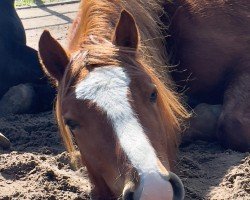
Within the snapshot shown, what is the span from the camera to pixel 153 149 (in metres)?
2.75

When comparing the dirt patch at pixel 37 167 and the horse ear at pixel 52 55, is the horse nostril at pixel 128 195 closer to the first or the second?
the dirt patch at pixel 37 167

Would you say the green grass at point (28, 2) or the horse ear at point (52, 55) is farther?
the green grass at point (28, 2)

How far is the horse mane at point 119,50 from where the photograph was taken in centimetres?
320

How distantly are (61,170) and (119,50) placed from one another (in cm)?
107

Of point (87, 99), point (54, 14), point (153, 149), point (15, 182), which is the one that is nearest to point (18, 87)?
point (15, 182)

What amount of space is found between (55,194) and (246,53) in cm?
188

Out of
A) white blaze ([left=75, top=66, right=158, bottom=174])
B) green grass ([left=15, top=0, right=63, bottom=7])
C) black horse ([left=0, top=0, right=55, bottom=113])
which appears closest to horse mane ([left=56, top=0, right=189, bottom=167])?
white blaze ([left=75, top=66, right=158, bottom=174])

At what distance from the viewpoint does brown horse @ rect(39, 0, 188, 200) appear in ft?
8.73

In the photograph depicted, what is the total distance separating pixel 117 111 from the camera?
2.85 m

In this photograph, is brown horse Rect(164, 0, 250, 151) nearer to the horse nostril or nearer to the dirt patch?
the dirt patch

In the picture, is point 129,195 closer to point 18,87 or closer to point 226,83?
point 226,83

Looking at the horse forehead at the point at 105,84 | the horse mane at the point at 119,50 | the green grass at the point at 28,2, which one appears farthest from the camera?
the green grass at the point at 28,2

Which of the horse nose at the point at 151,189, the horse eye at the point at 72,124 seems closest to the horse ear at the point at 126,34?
the horse eye at the point at 72,124

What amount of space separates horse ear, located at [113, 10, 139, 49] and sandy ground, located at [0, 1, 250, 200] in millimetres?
884
